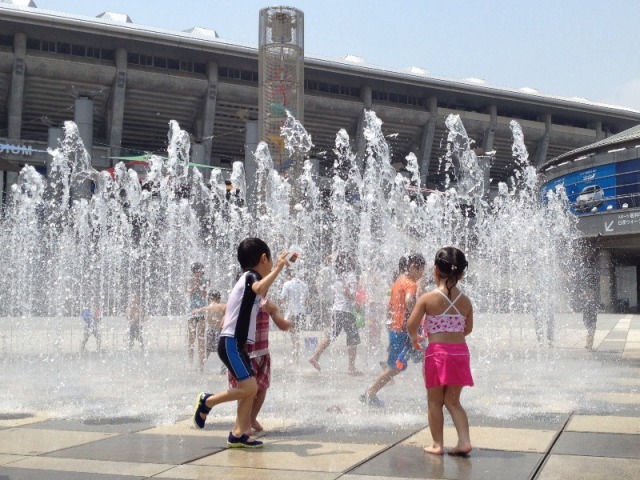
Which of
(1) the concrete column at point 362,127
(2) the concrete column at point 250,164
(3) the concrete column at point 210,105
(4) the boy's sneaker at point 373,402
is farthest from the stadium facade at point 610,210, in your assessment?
(4) the boy's sneaker at point 373,402

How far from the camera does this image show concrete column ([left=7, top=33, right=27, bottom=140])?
4244cm

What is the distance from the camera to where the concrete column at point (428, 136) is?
177 ft

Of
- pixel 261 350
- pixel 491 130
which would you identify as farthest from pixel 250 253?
pixel 491 130

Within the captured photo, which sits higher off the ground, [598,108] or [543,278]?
[598,108]

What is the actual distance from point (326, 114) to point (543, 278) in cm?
2920

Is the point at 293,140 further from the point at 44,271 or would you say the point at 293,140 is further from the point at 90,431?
the point at 90,431

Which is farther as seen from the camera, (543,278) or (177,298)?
(177,298)

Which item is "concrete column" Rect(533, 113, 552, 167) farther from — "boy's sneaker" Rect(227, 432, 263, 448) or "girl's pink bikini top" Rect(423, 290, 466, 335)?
"boy's sneaker" Rect(227, 432, 263, 448)

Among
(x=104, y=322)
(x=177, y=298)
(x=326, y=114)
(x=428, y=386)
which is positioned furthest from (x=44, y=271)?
(x=326, y=114)

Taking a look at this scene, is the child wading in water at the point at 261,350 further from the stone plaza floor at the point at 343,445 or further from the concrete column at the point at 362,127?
the concrete column at the point at 362,127

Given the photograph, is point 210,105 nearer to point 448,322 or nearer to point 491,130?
point 491,130

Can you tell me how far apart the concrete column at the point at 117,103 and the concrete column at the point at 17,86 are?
507 cm

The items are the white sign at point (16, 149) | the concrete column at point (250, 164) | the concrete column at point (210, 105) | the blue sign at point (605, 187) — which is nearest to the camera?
the blue sign at point (605, 187)

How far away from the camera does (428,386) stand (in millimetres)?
4855
